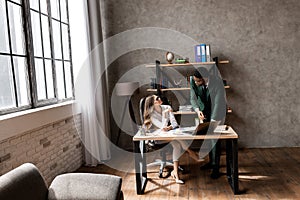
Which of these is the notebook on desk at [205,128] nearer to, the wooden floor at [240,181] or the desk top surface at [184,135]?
the desk top surface at [184,135]

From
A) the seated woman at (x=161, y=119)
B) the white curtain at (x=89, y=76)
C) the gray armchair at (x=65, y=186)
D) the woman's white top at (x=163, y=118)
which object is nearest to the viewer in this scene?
the gray armchair at (x=65, y=186)

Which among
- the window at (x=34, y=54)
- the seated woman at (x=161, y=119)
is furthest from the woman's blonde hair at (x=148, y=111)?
the window at (x=34, y=54)

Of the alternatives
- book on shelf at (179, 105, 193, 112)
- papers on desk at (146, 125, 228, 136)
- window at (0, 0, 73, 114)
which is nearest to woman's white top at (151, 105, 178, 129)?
papers on desk at (146, 125, 228, 136)

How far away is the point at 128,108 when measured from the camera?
575cm

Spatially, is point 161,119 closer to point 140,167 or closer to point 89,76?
point 140,167

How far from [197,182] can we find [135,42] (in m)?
2.84

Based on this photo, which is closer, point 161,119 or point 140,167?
point 140,167

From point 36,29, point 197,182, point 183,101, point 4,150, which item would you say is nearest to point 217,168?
point 197,182

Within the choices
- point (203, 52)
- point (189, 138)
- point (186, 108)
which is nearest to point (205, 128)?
point (189, 138)

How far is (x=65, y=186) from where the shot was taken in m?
2.44

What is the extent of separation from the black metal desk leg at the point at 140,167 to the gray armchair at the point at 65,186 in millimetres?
1317

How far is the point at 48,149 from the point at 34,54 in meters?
1.17

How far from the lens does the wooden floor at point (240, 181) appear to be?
363 centimetres

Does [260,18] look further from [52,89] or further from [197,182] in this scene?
[52,89]
